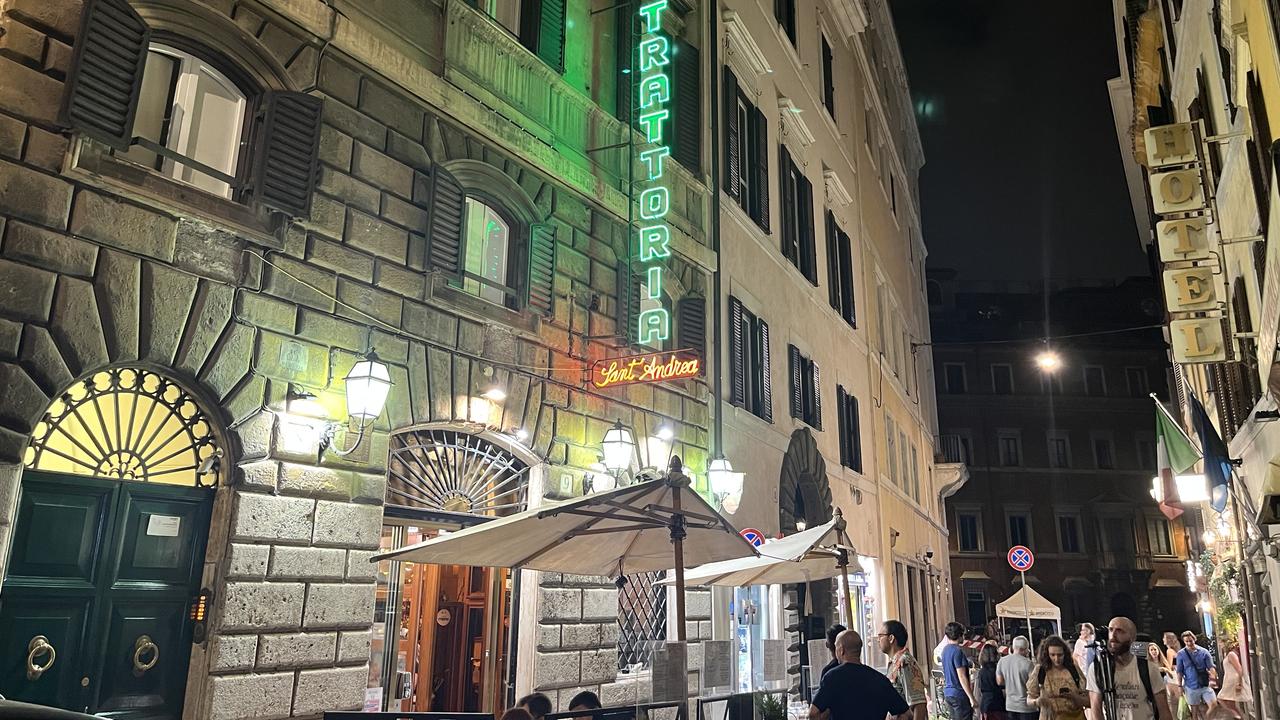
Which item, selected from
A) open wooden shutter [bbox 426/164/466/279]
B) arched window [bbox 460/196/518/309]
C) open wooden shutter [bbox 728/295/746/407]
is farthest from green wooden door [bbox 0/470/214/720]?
open wooden shutter [bbox 728/295/746/407]

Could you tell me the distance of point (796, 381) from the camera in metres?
17.9

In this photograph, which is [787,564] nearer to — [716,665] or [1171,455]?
[716,665]

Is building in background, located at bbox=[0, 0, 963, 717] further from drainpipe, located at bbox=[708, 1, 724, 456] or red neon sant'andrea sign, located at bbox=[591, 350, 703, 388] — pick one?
red neon sant'andrea sign, located at bbox=[591, 350, 703, 388]

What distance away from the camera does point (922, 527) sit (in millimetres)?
30969

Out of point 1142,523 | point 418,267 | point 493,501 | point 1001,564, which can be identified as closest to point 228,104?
point 418,267

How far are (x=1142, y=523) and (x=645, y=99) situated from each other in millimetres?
43709

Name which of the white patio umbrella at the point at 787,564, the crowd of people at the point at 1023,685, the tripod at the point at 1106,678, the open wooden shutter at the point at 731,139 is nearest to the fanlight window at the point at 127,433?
the crowd of people at the point at 1023,685

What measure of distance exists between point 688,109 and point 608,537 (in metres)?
8.50

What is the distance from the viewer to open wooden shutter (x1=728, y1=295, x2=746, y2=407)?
14.5 m

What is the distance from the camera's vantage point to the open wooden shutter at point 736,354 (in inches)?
573

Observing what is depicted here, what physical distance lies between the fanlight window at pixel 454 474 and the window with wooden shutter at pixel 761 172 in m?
8.55

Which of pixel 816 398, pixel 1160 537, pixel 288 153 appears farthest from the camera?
pixel 1160 537

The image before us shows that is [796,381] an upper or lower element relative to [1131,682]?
upper

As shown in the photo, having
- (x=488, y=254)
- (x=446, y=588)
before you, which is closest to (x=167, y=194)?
(x=488, y=254)
